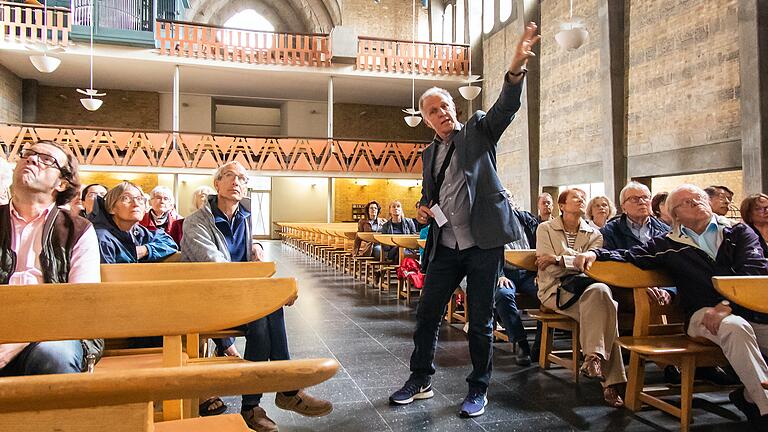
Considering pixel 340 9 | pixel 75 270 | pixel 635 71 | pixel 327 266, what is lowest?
pixel 327 266

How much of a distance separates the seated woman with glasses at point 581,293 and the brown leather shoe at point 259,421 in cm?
152

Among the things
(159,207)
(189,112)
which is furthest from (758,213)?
(189,112)

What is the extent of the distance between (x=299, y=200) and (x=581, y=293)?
18.2 meters

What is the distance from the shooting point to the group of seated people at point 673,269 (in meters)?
2.38

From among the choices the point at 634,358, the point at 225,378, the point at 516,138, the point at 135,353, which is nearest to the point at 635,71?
the point at 516,138


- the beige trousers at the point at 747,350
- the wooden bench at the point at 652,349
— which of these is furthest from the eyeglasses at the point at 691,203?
the beige trousers at the point at 747,350

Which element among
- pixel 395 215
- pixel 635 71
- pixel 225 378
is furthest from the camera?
pixel 635 71

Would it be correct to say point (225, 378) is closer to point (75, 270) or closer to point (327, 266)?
point (75, 270)

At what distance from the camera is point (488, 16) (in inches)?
642

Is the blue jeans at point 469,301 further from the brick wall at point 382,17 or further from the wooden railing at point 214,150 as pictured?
the brick wall at point 382,17

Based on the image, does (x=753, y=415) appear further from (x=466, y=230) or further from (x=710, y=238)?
(x=466, y=230)

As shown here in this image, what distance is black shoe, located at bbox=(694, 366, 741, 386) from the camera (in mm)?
2908

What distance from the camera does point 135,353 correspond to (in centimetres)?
227

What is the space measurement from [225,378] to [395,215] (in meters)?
6.57
